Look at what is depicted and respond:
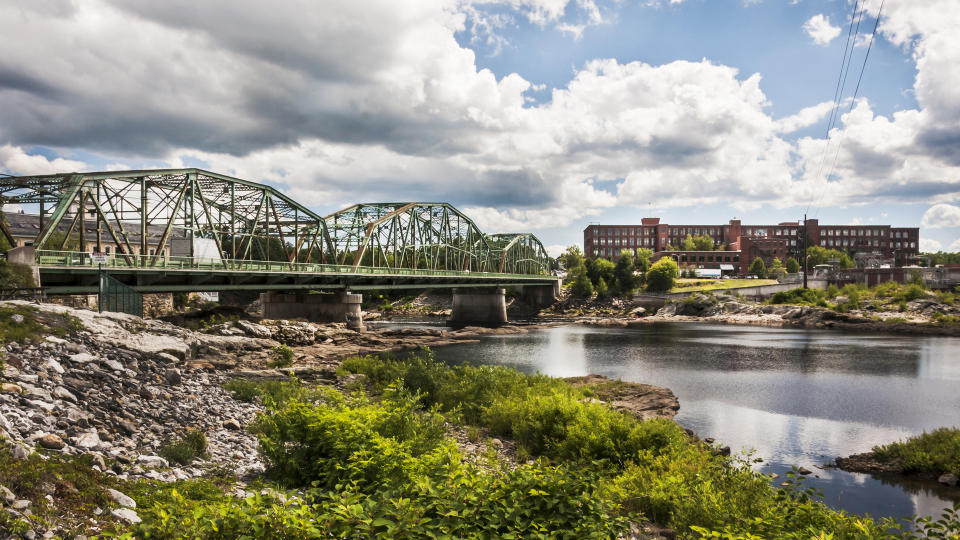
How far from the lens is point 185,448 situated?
11164 mm

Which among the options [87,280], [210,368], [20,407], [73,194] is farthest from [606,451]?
[73,194]

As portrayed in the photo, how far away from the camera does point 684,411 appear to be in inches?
1034

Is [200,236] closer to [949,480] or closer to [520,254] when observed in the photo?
[949,480]

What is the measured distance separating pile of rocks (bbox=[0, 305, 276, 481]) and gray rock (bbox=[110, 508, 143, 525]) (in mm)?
2018

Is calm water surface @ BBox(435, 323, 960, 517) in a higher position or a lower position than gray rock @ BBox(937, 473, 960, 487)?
lower

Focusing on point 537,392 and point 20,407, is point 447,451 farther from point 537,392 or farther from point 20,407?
point 537,392

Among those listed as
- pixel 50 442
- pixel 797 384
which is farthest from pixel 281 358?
pixel 797 384

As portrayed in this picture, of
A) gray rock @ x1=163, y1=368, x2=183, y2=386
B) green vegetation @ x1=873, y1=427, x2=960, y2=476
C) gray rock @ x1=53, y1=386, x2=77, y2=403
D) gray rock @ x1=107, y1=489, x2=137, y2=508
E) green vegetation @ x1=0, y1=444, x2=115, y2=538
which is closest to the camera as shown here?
green vegetation @ x1=0, y1=444, x2=115, y2=538

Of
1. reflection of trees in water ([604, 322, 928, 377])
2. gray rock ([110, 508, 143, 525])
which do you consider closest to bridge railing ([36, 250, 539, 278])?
reflection of trees in water ([604, 322, 928, 377])

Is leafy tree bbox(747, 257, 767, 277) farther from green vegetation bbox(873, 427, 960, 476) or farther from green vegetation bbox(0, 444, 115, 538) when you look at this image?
green vegetation bbox(0, 444, 115, 538)

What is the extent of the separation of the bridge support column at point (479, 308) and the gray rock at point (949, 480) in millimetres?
81683

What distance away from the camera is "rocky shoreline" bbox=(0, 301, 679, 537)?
9.46 metres

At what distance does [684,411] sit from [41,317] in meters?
27.6

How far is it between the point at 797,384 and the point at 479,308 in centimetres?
6923
